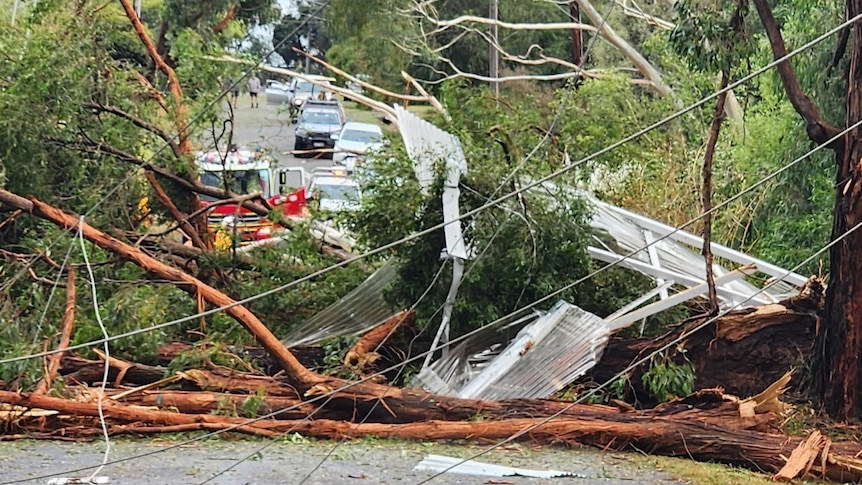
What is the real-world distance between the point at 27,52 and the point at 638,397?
7081 millimetres

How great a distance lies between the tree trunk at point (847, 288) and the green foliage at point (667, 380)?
3.48 ft

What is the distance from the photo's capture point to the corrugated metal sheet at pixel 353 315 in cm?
973

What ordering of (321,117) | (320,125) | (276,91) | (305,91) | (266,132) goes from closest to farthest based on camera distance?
(266,132) → (320,125) → (321,117) → (276,91) → (305,91)

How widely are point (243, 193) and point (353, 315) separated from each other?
2.74m

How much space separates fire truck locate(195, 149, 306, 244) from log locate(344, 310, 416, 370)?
2.33 meters

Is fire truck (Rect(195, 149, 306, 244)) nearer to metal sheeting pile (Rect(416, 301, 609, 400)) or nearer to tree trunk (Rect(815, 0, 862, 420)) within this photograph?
metal sheeting pile (Rect(416, 301, 609, 400))

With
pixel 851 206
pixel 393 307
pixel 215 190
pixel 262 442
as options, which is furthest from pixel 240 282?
pixel 851 206

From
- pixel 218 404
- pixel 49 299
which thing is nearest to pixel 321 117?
pixel 49 299

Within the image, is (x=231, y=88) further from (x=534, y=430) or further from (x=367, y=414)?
(x=534, y=430)

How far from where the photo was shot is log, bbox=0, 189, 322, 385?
8070 mm

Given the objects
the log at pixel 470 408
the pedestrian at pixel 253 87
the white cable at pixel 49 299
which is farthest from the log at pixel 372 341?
the pedestrian at pixel 253 87

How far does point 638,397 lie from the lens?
28.4 feet

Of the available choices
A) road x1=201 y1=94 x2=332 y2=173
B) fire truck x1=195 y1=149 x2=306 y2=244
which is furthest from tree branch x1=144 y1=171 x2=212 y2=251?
road x1=201 y1=94 x2=332 y2=173

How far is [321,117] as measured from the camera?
28.2m
